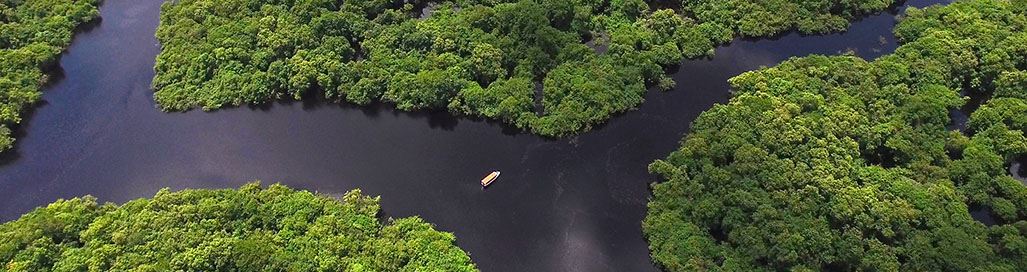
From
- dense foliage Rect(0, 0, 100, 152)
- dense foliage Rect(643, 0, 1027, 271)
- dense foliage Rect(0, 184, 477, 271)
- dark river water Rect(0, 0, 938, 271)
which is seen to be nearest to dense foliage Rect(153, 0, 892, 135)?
dark river water Rect(0, 0, 938, 271)

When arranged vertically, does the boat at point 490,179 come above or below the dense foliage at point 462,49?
below

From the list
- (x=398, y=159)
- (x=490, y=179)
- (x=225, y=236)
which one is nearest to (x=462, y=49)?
(x=398, y=159)

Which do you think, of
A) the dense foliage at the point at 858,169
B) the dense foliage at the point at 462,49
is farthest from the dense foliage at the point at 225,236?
the dense foliage at the point at 858,169

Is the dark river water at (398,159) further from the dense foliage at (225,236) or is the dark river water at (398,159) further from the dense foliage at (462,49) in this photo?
the dense foliage at (225,236)

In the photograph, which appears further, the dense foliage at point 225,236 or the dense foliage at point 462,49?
the dense foliage at point 462,49

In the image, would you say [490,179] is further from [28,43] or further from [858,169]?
[28,43]

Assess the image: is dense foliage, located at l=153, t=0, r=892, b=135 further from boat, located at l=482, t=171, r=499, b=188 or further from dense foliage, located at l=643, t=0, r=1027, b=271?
dense foliage, located at l=643, t=0, r=1027, b=271
